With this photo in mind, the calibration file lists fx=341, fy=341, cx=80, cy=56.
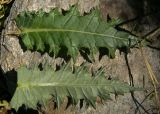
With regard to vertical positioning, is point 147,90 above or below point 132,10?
below

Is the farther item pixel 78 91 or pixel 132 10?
pixel 132 10

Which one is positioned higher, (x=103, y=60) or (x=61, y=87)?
(x=103, y=60)

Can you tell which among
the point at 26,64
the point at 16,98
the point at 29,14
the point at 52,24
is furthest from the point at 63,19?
the point at 16,98

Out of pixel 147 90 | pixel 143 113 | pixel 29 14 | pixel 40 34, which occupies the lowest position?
pixel 143 113

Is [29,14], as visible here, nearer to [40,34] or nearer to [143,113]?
[40,34]

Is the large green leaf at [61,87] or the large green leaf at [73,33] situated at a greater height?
the large green leaf at [73,33]
